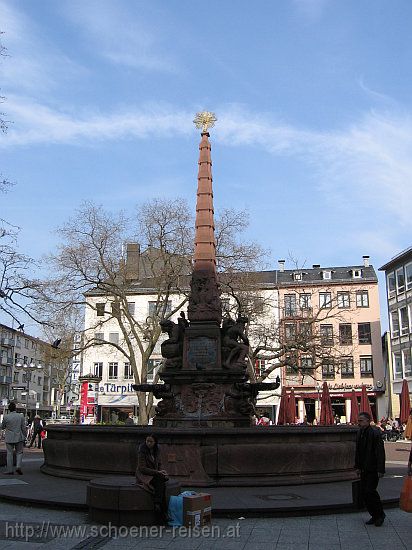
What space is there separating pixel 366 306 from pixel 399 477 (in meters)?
44.0

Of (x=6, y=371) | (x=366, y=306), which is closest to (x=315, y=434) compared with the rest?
(x=366, y=306)

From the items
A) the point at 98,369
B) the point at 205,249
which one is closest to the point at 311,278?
the point at 98,369

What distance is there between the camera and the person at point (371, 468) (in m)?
7.43

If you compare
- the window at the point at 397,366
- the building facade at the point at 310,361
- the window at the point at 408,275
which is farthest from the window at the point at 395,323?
the building facade at the point at 310,361

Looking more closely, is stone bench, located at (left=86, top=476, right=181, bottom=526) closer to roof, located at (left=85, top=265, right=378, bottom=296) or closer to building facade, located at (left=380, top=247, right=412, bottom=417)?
building facade, located at (left=380, top=247, right=412, bottom=417)

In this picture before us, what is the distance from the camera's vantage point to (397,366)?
4938 centimetres

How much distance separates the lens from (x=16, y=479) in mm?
11539

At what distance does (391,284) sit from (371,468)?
4658 centimetres

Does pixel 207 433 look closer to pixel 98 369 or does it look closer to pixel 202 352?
pixel 202 352

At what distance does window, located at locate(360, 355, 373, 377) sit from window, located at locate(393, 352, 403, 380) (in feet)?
11.5

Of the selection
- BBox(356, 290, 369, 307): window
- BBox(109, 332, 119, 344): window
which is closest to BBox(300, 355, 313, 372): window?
BBox(356, 290, 369, 307): window

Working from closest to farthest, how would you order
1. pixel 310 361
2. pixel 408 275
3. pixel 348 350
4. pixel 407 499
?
pixel 407 499 → pixel 408 275 → pixel 310 361 → pixel 348 350

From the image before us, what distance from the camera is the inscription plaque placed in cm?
1505

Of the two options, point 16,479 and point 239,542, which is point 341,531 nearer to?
point 239,542
